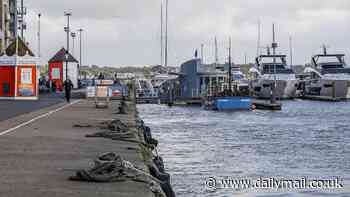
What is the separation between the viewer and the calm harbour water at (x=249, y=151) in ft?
82.5

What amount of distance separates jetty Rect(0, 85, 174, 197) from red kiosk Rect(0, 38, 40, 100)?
31.8 metres

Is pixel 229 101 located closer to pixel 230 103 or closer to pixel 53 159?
pixel 230 103

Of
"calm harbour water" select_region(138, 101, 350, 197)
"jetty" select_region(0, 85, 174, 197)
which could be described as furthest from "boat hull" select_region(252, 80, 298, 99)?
"jetty" select_region(0, 85, 174, 197)

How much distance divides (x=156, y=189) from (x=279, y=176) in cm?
1334

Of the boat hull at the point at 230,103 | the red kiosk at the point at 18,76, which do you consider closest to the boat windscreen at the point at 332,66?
the boat hull at the point at 230,103

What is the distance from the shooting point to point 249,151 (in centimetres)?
3666

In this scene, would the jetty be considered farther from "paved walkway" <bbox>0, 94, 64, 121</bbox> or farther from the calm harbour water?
"paved walkway" <bbox>0, 94, 64, 121</bbox>

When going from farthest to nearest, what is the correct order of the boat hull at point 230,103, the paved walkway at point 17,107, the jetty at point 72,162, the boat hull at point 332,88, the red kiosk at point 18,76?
the boat hull at point 332,88 → the boat hull at point 230,103 → the red kiosk at point 18,76 → the paved walkway at point 17,107 → the jetty at point 72,162

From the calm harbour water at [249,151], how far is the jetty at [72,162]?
2.61m

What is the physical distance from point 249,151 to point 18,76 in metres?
28.3

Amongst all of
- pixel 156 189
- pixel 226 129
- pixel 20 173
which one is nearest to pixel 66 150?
pixel 20 173

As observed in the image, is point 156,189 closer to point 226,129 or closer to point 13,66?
point 226,129

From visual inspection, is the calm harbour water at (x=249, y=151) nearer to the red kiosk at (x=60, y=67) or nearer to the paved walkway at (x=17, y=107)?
the paved walkway at (x=17, y=107)

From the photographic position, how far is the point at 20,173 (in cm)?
1512
